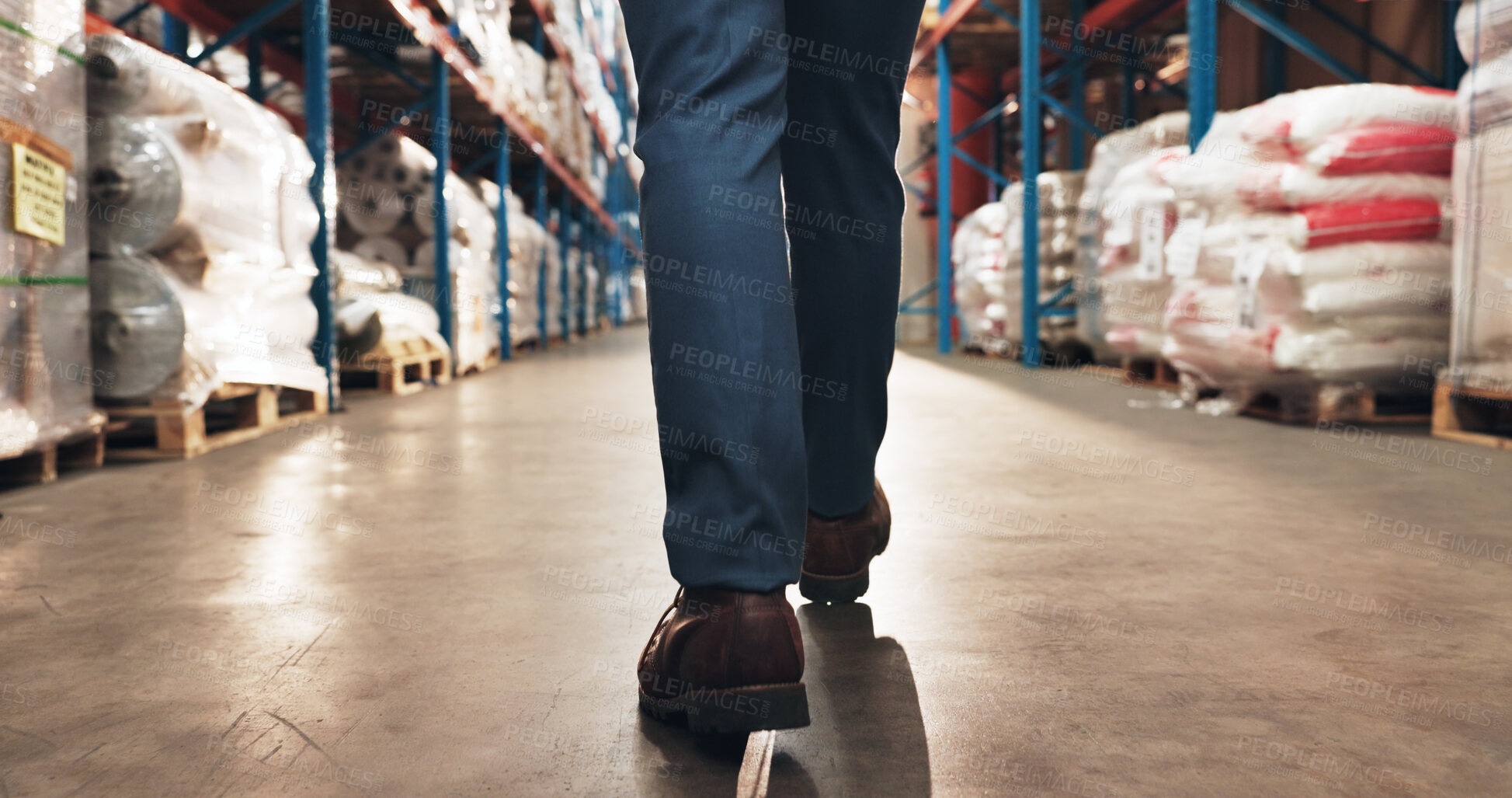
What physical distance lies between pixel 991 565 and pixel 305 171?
3.62m

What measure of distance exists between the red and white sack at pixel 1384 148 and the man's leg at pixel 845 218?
9.51 feet

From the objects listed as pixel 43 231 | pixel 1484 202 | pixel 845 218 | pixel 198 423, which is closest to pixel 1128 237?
pixel 1484 202

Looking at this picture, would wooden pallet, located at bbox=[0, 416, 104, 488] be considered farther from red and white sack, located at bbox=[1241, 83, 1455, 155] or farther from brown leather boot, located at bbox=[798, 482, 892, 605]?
red and white sack, located at bbox=[1241, 83, 1455, 155]

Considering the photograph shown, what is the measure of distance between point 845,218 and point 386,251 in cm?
610

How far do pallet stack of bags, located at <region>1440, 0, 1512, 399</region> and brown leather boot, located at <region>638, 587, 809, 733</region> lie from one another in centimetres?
303

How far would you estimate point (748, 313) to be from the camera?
1090 millimetres

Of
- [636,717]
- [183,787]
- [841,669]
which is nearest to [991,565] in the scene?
[841,669]

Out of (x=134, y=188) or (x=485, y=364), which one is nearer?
(x=134, y=188)

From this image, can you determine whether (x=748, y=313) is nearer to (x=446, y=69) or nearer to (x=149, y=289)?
(x=149, y=289)

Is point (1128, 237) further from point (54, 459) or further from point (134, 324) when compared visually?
point (54, 459)

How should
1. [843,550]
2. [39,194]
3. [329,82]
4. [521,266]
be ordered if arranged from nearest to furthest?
[843,550], [39,194], [329,82], [521,266]

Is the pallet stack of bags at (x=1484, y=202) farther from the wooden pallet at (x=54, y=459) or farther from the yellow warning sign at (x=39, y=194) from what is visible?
the wooden pallet at (x=54, y=459)

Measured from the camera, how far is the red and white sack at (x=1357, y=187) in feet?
12.2

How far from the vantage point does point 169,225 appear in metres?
3.31
